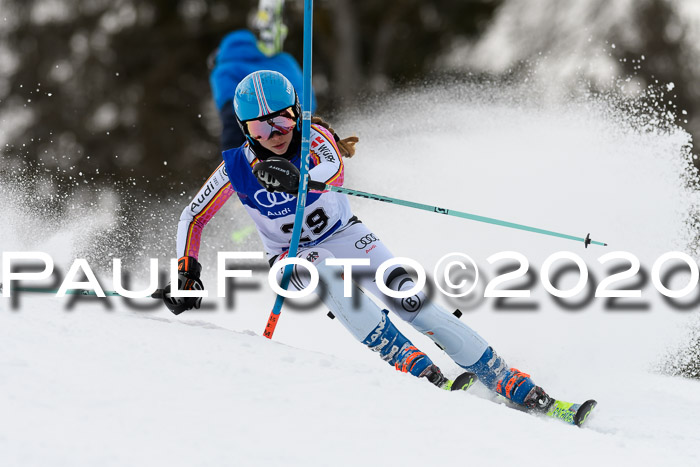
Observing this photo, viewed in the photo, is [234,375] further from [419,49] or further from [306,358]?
[419,49]

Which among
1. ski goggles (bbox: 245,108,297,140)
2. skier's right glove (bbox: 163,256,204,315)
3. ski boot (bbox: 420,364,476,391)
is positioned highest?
ski goggles (bbox: 245,108,297,140)

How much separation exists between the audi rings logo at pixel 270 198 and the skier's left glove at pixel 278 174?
0.26m

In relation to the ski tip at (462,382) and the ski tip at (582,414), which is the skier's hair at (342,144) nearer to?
the ski tip at (462,382)

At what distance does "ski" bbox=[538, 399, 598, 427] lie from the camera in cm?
373

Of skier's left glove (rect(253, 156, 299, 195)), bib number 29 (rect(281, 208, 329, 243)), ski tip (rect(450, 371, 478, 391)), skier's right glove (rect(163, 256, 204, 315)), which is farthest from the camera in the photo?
bib number 29 (rect(281, 208, 329, 243))

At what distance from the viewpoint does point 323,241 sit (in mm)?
4039

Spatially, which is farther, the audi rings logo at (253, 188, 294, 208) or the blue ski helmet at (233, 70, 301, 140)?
the audi rings logo at (253, 188, 294, 208)

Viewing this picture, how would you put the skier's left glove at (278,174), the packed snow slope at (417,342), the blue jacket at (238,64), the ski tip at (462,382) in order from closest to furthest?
the packed snow slope at (417,342), the skier's left glove at (278,174), the ski tip at (462,382), the blue jacket at (238,64)

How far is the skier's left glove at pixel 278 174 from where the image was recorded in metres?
3.58

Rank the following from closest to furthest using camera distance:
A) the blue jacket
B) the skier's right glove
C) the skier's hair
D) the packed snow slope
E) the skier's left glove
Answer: the packed snow slope
the skier's left glove
the skier's right glove
the skier's hair
the blue jacket

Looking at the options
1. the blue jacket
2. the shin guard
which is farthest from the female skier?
the blue jacket

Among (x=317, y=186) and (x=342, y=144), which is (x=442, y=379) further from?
(x=342, y=144)

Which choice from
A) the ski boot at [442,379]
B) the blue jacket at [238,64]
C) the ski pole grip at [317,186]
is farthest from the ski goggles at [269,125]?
the blue jacket at [238,64]

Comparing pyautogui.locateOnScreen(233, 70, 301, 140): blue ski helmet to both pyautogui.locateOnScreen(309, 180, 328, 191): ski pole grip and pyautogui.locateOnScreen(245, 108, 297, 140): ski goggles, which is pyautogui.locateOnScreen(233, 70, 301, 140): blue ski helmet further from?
pyautogui.locateOnScreen(309, 180, 328, 191): ski pole grip
